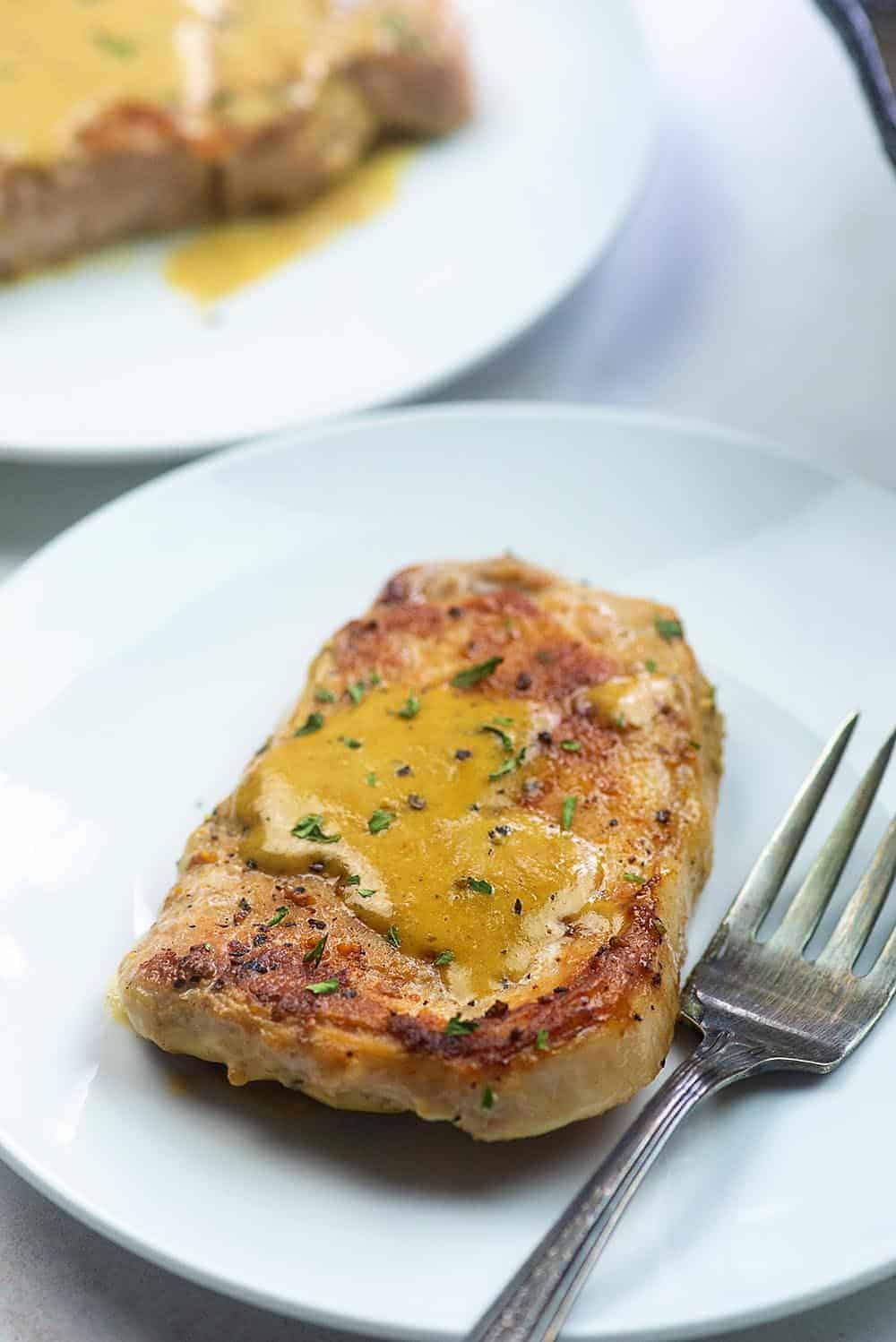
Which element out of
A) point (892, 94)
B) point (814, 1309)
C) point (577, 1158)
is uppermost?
point (892, 94)

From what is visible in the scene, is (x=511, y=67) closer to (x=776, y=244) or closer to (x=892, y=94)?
(x=776, y=244)

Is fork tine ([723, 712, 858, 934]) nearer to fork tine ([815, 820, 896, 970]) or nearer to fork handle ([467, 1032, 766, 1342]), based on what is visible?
fork tine ([815, 820, 896, 970])

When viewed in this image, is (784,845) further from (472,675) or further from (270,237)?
(270,237)

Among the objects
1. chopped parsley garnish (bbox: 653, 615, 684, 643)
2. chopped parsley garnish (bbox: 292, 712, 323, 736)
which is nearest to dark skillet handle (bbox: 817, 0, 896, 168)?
chopped parsley garnish (bbox: 653, 615, 684, 643)

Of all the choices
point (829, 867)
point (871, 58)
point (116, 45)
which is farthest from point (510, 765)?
point (116, 45)

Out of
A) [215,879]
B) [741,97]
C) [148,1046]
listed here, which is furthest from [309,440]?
[741,97]

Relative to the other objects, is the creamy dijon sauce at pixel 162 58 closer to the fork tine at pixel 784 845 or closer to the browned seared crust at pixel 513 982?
the browned seared crust at pixel 513 982

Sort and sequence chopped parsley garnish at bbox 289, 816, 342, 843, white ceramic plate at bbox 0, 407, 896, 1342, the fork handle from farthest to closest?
chopped parsley garnish at bbox 289, 816, 342, 843 → white ceramic plate at bbox 0, 407, 896, 1342 → the fork handle
